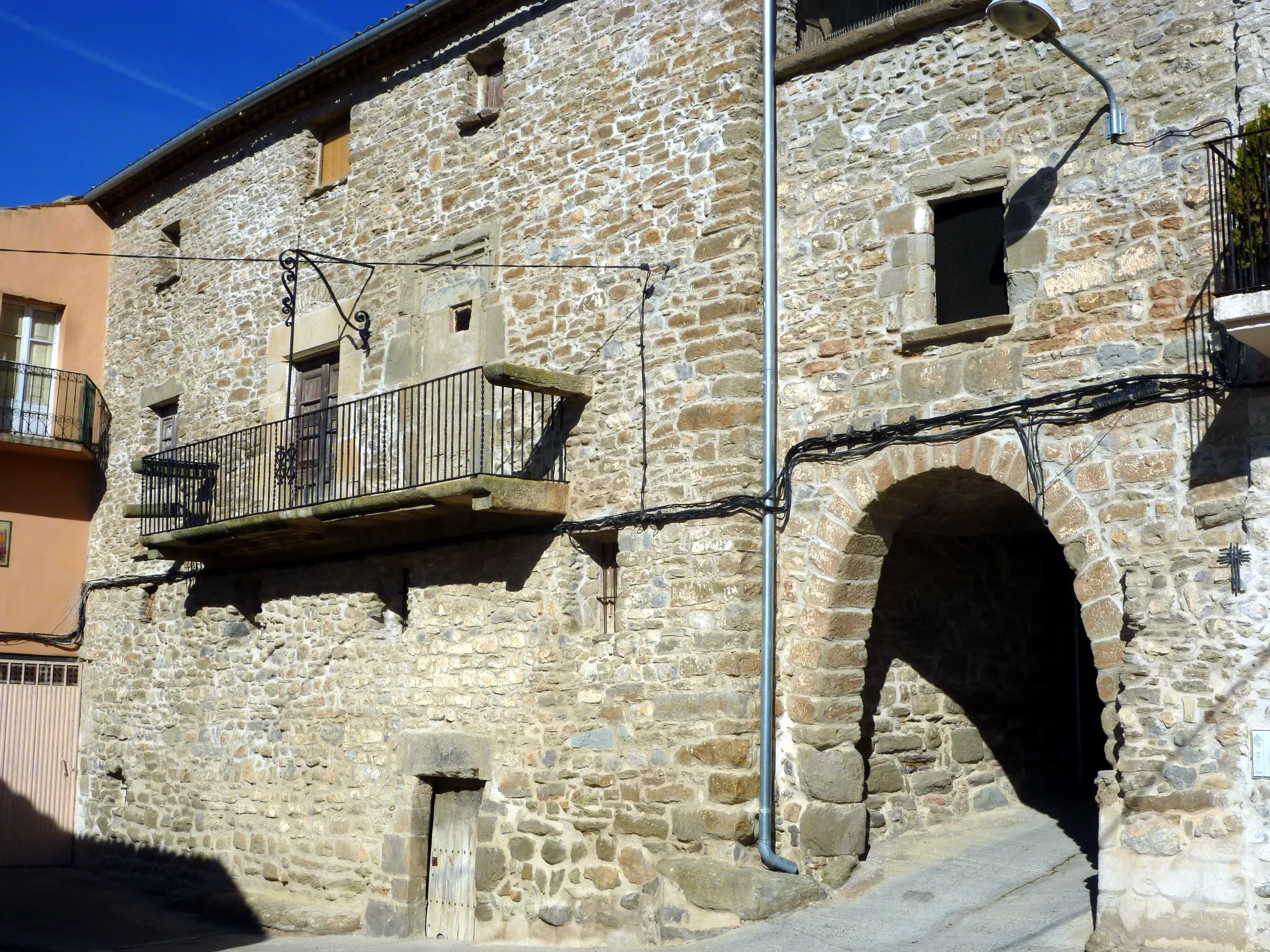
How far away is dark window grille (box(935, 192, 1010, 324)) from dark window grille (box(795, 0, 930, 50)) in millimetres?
1999

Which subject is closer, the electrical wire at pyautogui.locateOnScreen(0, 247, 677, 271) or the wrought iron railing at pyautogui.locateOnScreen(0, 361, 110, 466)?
the electrical wire at pyautogui.locateOnScreen(0, 247, 677, 271)

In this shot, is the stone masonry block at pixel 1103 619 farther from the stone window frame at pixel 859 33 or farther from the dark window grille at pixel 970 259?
the stone window frame at pixel 859 33

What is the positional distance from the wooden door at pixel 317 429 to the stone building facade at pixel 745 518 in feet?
0.81

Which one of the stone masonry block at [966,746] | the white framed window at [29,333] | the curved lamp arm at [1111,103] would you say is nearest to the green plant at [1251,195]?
the curved lamp arm at [1111,103]

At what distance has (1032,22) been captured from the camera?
750 centimetres

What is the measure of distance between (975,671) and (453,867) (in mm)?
4276

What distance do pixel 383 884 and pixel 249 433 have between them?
4613 millimetres

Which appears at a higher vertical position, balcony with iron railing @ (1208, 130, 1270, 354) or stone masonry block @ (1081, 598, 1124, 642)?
balcony with iron railing @ (1208, 130, 1270, 354)

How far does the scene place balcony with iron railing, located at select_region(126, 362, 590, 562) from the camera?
10.4 meters

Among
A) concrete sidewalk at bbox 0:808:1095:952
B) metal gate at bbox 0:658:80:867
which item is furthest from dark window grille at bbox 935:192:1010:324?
metal gate at bbox 0:658:80:867

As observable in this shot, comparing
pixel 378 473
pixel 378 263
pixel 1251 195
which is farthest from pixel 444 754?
pixel 1251 195

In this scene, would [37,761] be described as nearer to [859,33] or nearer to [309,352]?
[309,352]

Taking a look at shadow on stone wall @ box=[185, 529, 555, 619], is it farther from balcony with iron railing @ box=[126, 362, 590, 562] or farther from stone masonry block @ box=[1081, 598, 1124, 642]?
stone masonry block @ box=[1081, 598, 1124, 642]

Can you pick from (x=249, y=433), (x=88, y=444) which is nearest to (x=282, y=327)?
(x=249, y=433)
